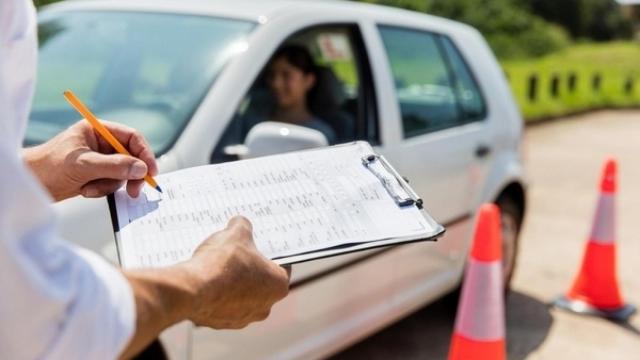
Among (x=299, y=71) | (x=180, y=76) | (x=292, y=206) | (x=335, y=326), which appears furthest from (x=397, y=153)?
(x=292, y=206)

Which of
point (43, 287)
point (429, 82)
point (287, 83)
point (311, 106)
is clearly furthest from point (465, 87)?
point (43, 287)

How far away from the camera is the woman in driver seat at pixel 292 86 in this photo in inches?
139

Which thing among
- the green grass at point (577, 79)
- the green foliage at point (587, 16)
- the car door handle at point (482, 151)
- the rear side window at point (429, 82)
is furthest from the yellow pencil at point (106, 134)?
the green foliage at point (587, 16)

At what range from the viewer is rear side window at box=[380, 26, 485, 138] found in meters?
3.90

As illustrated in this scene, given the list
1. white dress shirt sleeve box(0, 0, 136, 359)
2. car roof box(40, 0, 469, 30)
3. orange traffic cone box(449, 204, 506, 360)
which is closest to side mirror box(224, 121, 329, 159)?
car roof box(40, 0, 469, 30)

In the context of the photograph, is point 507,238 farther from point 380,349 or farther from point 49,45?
point 49,45

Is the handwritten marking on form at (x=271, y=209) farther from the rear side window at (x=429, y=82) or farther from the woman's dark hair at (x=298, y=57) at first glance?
the rear side window at (x=429, y=82)

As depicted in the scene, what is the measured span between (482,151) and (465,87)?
1.40 feet

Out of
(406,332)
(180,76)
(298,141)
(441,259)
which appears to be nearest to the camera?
(298,141)

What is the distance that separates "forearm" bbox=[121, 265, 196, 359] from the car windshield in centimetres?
165

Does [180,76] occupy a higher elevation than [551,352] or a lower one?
higher

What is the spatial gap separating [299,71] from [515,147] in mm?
1533

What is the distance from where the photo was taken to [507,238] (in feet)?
15.2

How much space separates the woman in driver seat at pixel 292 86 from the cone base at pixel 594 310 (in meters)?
1.90
